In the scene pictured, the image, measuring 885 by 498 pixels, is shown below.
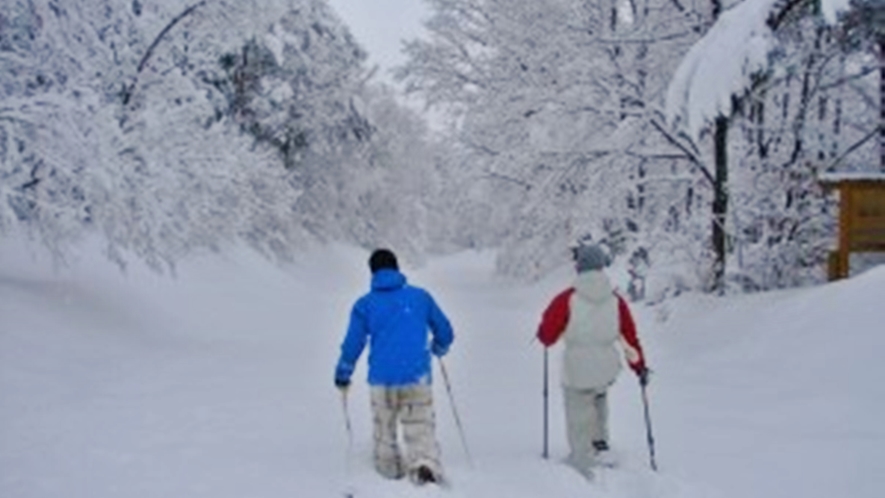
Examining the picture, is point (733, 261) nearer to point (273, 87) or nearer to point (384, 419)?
point (384, 419)

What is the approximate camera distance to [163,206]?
15.7 m

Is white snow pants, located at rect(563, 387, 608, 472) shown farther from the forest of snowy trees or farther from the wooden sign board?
the wooden sign board

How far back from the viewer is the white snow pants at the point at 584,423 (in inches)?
338

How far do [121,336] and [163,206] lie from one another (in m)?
1.79

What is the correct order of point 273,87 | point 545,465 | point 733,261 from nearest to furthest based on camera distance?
point 545,465
point 733,261
point 273,87

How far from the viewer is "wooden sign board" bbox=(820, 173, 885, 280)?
15047 millimetres

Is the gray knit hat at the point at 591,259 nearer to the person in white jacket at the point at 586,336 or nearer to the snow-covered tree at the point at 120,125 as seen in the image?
the person in white jacket at the point at 586,336

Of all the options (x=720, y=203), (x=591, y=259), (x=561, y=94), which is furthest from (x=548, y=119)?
(x=591, y=259)

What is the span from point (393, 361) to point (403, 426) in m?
0.45

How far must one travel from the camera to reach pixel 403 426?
8.12 meters

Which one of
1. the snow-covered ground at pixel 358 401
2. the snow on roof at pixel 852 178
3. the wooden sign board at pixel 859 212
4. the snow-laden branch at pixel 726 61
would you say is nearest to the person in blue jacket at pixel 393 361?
the snow-covered ground at pixel 358 401

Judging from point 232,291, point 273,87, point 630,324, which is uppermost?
point 273,87

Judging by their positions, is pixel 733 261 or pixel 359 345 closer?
pixel 359 345

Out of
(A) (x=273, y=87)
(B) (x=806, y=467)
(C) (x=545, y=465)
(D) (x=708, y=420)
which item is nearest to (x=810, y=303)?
(D) (x=708, y=420)
